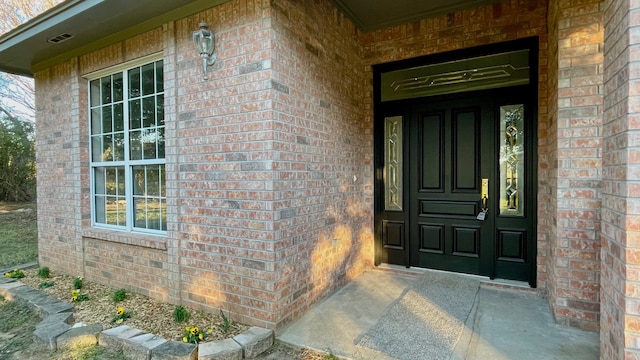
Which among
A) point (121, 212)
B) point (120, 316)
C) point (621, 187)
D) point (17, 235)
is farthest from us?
point (17, 235)

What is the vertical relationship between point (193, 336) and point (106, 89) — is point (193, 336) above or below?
below

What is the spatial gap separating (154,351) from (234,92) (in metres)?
2.06

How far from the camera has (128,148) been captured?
3.73m

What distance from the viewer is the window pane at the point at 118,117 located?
3818mm

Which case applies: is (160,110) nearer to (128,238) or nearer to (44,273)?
(128,238)

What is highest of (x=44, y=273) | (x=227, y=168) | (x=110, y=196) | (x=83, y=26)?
(x=83, y=26)

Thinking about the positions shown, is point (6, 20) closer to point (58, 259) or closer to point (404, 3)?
point (58, 259)

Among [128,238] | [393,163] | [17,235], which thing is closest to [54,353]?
[128,238]

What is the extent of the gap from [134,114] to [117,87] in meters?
0.52

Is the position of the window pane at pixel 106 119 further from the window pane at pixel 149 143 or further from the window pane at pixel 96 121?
the window pane at pixel 149 143

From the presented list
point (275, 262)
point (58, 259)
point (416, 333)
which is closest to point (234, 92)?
point (275, 262)

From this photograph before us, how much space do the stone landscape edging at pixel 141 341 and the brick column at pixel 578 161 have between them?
2.42 m

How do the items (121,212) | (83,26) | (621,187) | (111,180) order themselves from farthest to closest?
(111,180) < (121,212) < (83,26) < (621,187)

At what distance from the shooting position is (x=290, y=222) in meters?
2.72
